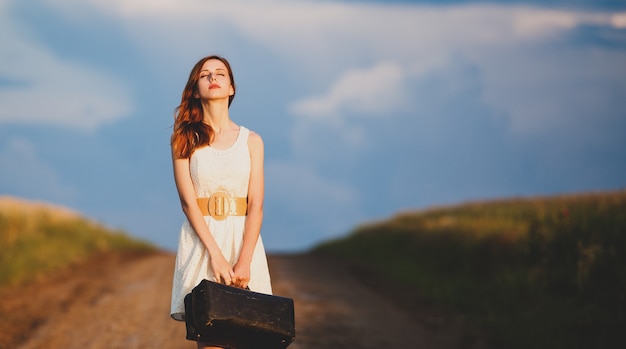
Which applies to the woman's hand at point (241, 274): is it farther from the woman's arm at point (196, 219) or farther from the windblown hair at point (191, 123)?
the windblown hair at point (191, 123)

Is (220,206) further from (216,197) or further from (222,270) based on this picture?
(222,270)

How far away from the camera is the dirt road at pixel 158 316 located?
8234 mm

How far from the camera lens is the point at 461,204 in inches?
984

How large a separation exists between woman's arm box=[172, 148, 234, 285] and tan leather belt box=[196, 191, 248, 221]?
6cm

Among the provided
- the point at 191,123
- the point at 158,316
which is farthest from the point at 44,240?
the point at 191,123

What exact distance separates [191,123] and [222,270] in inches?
36.9

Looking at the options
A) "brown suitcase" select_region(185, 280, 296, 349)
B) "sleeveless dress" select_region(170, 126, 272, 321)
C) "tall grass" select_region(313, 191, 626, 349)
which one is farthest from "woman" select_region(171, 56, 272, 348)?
"tall grass" select_region(313, 191, 626, 349)

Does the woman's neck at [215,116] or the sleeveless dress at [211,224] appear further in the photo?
the woman's neck at [215,116]

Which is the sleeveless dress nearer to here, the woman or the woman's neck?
the woman

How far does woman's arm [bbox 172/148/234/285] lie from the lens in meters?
4.31

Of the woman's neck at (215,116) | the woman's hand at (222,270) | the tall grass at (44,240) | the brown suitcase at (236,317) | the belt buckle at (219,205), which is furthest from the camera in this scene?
the tall grass at (44,240)

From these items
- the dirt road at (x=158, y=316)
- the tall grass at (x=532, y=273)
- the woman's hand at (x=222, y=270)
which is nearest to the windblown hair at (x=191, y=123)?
the woman's hand at (x=222, y=270)

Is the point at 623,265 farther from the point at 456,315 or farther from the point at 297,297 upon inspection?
the point at 297,297

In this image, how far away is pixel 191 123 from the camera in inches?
178
